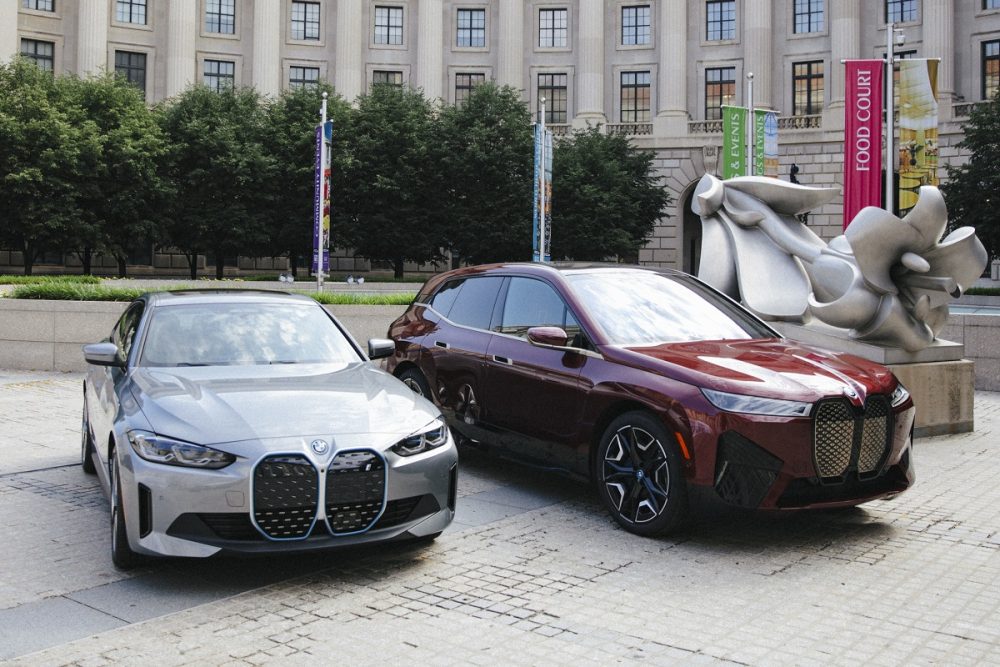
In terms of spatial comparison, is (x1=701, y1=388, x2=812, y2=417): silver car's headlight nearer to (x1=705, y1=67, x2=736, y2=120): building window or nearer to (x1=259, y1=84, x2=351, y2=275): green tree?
(x1=259, y1=84, x2=351, y2=275): green tree

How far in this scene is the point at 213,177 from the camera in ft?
134

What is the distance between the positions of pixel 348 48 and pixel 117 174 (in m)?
18.1

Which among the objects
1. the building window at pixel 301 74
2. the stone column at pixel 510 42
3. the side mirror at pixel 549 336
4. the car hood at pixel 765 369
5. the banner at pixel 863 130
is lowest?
the car hood at pixel 765 369

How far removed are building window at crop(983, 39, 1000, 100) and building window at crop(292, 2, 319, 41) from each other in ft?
113

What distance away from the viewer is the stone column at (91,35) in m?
48.4

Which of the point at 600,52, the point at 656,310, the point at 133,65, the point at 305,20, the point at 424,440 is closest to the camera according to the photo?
the point at 424,440

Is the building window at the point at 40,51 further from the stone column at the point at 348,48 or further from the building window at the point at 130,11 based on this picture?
the stone column at the point at 348,48

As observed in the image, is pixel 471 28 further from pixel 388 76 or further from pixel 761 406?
pixel 761 406

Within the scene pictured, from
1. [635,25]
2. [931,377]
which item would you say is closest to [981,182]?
[635,25]

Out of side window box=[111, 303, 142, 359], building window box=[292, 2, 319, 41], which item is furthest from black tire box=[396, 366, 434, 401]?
building window box=[292, 2, 319, 41]

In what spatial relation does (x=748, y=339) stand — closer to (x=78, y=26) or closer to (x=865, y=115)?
(x=865, y=115)

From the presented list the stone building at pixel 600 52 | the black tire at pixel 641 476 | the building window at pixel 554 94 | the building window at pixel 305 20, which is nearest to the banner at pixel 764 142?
the stone building at pixel 600 52

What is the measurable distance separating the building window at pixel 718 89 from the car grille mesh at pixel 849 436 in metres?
48.0

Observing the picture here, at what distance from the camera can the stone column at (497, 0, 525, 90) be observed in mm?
53062
